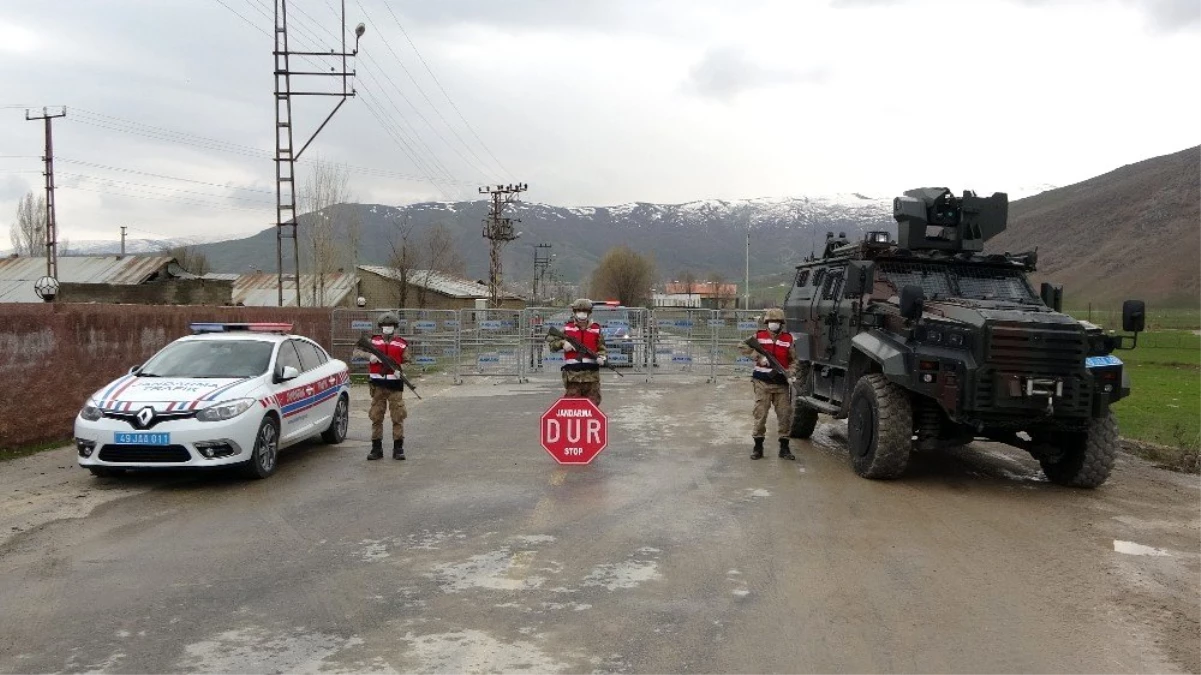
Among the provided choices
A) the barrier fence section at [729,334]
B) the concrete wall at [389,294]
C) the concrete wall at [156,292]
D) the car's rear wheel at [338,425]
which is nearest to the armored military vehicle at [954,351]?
the car's rear wheel at [338,425]

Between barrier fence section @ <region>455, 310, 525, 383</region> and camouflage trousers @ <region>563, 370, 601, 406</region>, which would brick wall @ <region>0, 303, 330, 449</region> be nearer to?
camouflage trousers @ <region>563, 370, 601, 406</region>

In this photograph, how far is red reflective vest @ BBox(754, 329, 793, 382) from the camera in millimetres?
10094

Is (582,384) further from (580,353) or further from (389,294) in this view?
(389,294)

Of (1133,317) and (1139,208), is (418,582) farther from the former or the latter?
(1139,208)

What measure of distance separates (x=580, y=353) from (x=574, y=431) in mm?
915

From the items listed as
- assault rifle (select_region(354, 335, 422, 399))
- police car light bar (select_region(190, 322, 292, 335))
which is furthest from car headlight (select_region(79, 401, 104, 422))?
assault rifle (select_region(354, 335, 422, 399))

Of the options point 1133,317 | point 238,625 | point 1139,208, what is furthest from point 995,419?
point 1139,208

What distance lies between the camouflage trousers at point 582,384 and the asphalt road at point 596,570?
80 cm

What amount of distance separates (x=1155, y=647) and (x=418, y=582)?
13.7ft

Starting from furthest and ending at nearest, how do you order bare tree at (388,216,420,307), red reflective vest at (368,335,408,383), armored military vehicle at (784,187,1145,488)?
bare tree at (388,216,420,307), red reflective vest at (368,335,408,383), armored military vehicle at (784,187,1145,488)

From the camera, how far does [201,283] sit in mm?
43000

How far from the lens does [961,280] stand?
392 inches

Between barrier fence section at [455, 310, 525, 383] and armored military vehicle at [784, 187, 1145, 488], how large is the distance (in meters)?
11.6

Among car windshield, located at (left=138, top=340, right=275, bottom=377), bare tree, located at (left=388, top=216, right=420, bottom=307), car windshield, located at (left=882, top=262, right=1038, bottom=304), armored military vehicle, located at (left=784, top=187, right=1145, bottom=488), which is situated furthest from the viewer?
bare tree, located at (left=388, top=216, right=420, bottom=307)
